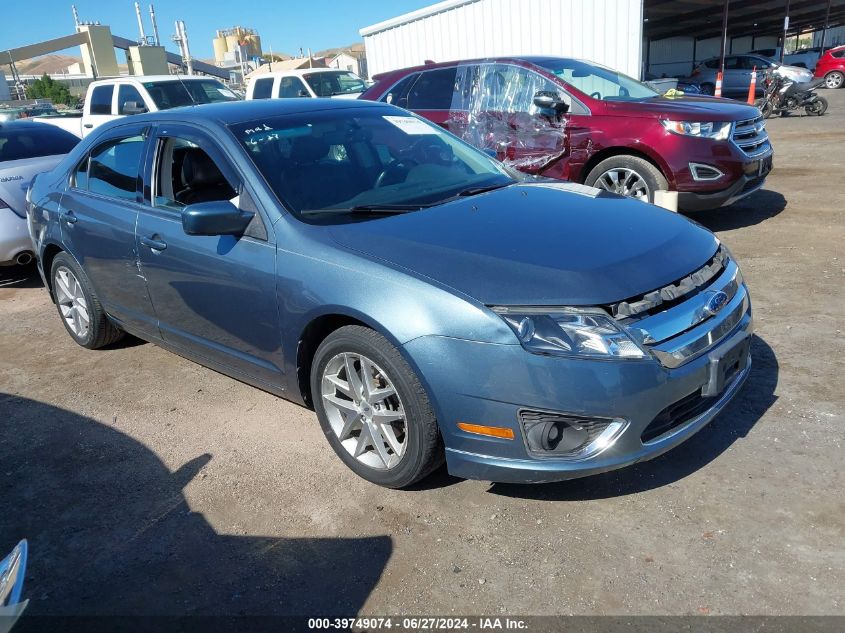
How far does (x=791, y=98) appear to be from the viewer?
17.7m

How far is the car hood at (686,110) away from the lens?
674 centimetres

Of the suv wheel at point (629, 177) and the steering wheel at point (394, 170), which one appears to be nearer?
the steering wheel at point (394, 170)

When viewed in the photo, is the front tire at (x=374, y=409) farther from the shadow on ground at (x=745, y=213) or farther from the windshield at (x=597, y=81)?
the shadow on ground at (x=745, y=213)

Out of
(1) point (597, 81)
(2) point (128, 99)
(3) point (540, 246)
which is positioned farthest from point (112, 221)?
(2) point (128, 99)

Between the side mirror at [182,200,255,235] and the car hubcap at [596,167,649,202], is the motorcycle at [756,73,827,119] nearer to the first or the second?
the car hubcap at [596,167,649,202]

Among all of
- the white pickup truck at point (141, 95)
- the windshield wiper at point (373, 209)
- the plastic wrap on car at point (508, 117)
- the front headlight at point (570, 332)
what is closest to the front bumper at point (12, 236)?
the plastic wrap on car at point (508, 117)

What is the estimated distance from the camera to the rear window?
24.7ft

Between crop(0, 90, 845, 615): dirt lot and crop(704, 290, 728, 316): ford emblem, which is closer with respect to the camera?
crop(0, 90, 845, 615): dirt lot

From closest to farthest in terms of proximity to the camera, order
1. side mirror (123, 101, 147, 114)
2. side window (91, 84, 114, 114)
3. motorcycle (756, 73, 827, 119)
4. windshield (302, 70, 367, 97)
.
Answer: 1. side mirror (123, 101, 147, 114)
2. side window (91, 84, 114, 114)
3. windshield (302, 70, 367, 97)
4. motorcycle (756, 73, 827, 119)

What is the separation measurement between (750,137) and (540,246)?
508 centimetres

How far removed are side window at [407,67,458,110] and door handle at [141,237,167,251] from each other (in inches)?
190

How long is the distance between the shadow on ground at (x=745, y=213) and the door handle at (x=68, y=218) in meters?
5.83

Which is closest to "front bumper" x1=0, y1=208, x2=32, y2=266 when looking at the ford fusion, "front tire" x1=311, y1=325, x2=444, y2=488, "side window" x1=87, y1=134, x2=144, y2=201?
"side window" x1=87, y1=134, x2=144, y2=201

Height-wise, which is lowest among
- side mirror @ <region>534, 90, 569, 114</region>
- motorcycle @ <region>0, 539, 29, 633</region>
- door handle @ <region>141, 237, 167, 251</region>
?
motorcycle @ <region>0, 539, 29, 633</region>
